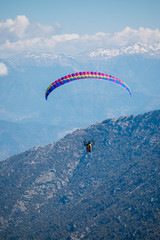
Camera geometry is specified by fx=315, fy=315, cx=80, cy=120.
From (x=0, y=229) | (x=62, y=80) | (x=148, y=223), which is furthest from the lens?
(x=0, y=229)

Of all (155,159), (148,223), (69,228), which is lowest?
(148,223)

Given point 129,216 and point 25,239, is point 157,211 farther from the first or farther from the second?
point 25,239

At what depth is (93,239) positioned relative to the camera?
154 m

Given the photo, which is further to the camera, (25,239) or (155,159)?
(155,159)

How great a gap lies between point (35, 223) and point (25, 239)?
21.0m

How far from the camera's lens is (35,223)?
19112 centimetres

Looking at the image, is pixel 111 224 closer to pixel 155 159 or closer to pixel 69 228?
pixel 69 228

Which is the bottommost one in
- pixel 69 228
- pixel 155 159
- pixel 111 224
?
pixel 111 224

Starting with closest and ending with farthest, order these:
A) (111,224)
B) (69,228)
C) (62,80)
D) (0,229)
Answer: (62,80)
(111,224)
(69,228)
(0,229)

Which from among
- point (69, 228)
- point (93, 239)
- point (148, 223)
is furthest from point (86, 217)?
point (148, 223)

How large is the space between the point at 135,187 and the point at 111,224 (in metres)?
31.3

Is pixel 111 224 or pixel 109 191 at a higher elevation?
pixel 109 191

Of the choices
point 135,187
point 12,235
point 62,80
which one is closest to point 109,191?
point 135,187

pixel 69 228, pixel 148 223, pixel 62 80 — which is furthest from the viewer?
pixel 69 228
